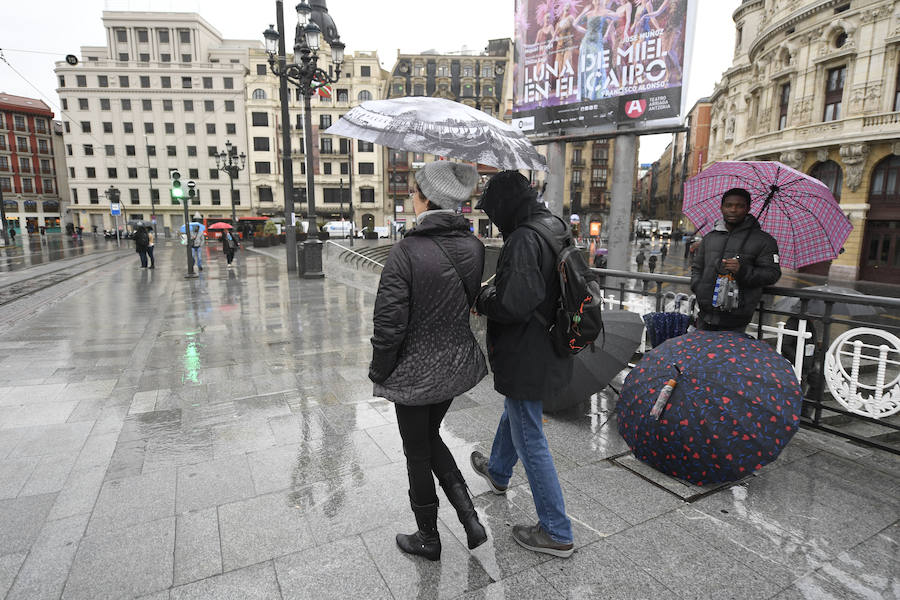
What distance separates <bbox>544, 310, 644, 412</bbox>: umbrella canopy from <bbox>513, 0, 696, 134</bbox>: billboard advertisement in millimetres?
8726

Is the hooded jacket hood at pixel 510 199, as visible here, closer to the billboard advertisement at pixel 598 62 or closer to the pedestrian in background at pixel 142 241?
the billboard advertisement at pixel 598 62

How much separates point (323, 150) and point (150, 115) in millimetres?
21121

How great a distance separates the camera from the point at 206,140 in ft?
193

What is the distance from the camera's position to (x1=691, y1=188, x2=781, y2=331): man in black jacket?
3312 mm

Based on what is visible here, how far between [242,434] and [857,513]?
160 inches

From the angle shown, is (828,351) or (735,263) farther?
(828,351)

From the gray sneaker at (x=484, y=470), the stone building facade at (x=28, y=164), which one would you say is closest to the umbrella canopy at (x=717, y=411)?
the gray sneaker at (x=484, y=470)

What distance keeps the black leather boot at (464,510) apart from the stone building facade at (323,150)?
56.3 meters

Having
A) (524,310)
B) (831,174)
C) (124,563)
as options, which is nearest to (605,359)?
(524,310)

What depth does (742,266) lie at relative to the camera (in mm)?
3340

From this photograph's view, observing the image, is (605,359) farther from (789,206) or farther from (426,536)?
(426,536)

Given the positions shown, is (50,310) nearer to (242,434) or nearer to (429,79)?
(242,434)

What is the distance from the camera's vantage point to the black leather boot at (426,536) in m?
2.36

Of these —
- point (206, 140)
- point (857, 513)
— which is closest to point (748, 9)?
point (857, 513)
